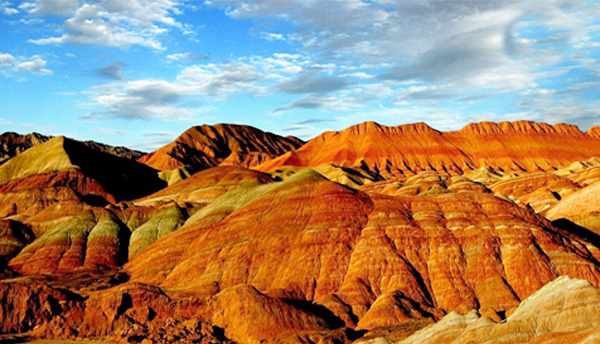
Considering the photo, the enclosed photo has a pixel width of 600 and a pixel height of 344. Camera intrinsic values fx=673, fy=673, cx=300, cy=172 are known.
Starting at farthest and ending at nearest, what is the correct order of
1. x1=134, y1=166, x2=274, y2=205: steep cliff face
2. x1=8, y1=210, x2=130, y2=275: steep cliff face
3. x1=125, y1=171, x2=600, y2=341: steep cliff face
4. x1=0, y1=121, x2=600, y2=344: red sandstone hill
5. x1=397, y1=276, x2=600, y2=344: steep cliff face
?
x1=134, y1=166, x2=274, y2=205: steep cliff face < x1=8, y1=210, x2=130, y2=275: steep cliff face < x1=125, y1=171, x2=600, y2=341: steep cliff face < x1=0, y1=121, x2=600, y2=344: red sandstone hill < x1=397, y1=276, x2=600, y2=344: steep cliff face

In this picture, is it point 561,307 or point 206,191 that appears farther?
point 206,191

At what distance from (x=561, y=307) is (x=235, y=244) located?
58.7 meters

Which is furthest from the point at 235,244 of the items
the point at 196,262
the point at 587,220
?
the point at 587,220

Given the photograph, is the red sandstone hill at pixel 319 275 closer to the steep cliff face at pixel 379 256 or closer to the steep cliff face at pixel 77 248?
the steep cliff face at pixel 379 256

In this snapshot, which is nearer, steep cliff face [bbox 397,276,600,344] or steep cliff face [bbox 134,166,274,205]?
steep cliff face [bbox 397,276,600,344]

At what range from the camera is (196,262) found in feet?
334

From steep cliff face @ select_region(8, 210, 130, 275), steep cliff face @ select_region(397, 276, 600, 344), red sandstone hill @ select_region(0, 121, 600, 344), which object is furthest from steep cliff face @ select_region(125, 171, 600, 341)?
steep cliff face @ select_region(8, 210, 130, 275)

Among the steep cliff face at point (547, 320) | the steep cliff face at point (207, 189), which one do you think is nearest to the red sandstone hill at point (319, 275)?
the steep cliff face at point (547, 320)

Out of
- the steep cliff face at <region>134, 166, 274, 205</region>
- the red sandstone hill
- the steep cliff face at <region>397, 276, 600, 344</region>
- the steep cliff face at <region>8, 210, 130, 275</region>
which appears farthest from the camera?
the steep cliff face at <region>134, 166, 274, 205</region>

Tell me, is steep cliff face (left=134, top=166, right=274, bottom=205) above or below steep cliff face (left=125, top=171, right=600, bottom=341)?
above

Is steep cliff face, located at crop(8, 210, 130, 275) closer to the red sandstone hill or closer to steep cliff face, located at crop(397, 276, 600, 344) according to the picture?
the red sandstone hill

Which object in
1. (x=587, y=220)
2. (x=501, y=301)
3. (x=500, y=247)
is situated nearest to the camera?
(x=501, y=301)

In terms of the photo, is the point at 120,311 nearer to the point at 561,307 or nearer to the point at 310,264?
the point at 310,264

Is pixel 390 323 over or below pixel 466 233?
below
